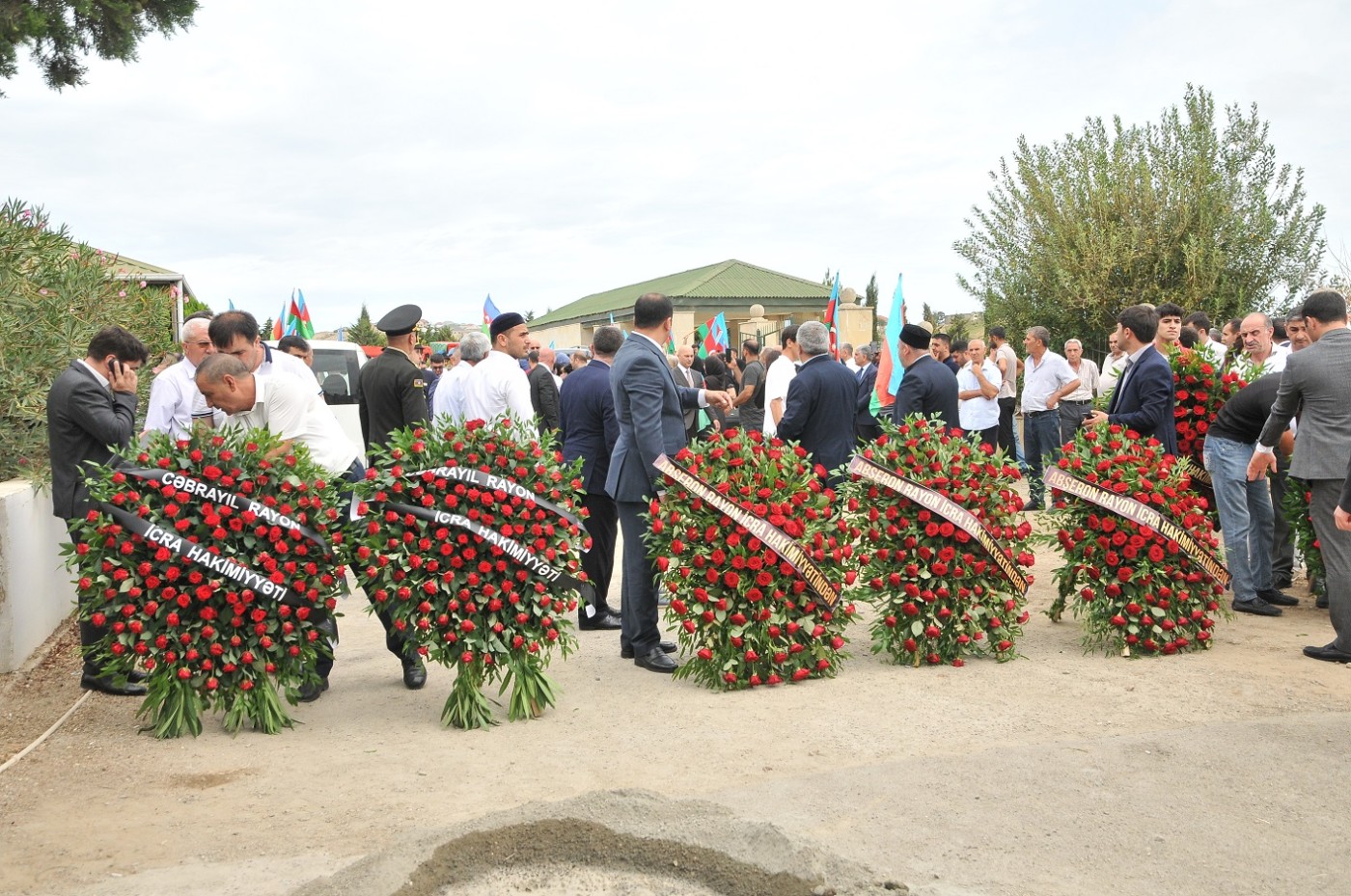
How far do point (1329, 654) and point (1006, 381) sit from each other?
7.89 metres

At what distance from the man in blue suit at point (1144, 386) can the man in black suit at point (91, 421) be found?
592 centimetres

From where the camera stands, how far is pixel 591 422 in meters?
8.11

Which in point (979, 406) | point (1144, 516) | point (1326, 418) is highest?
point (1326, 418)

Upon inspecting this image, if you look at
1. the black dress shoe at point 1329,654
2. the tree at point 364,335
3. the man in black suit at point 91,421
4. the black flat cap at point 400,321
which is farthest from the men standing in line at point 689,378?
the tree at point 364,335

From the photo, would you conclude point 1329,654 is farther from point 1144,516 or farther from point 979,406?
point 979,406

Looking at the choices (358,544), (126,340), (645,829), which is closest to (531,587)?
(358,544)

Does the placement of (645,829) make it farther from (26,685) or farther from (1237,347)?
(1237,347)

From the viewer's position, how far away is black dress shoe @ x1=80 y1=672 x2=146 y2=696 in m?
6.54

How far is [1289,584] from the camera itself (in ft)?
29.1

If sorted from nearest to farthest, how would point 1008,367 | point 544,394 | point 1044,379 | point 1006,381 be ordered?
point 544,394, point 1044,379, point 1006,381, point 1008,367

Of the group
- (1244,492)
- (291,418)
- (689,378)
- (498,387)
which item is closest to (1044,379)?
(689,378)

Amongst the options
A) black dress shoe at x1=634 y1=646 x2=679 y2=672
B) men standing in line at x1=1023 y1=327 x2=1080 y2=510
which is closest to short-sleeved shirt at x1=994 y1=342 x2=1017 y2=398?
men standing in line at x1=1023 y1=327 x2=1080 y2=510

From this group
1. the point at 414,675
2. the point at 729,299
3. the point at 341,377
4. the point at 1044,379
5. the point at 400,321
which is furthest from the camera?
the point at 729,299

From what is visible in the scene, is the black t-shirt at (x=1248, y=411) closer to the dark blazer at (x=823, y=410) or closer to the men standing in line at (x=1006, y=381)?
the dark blazer at (x=823, y=410)
